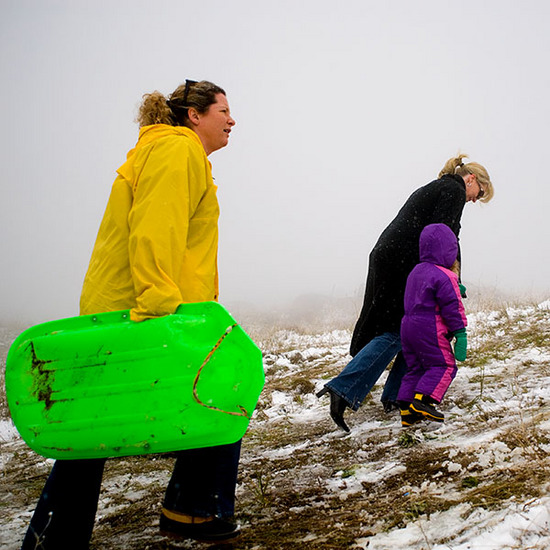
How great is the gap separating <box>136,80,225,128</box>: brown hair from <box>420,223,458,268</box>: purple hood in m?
1.93

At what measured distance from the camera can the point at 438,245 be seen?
3447mm

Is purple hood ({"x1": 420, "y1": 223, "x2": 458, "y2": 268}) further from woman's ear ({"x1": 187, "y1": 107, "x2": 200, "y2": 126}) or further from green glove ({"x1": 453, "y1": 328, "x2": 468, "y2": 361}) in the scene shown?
woman's ear ({"x1": 187, "y1": 107, "x2": 200, "y2": 126})

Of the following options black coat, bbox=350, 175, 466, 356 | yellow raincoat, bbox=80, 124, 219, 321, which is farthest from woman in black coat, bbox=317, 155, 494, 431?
yellow raincoat, bbox=80, 124, 219, 321

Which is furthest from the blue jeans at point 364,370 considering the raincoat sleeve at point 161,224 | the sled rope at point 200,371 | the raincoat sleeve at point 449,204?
the raincoat sleeve at point 161,224

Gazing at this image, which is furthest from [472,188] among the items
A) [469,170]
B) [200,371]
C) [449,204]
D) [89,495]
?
[89,495]

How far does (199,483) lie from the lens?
201cm

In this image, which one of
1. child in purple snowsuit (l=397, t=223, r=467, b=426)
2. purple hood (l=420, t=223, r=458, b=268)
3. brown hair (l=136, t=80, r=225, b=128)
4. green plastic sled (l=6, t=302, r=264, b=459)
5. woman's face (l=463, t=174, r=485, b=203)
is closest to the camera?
green plastic sled (l=6, t=302, r=264, b=459)

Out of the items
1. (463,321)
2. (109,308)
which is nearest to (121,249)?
(109,308)

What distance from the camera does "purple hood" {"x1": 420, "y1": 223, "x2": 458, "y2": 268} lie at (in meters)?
3.45

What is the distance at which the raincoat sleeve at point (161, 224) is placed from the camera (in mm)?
1776

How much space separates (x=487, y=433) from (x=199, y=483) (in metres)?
1.73

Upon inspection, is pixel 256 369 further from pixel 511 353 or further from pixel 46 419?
pixel 511 353

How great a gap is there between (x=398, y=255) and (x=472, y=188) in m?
0.88

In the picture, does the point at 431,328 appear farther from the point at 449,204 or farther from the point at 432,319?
the point at 449,204
